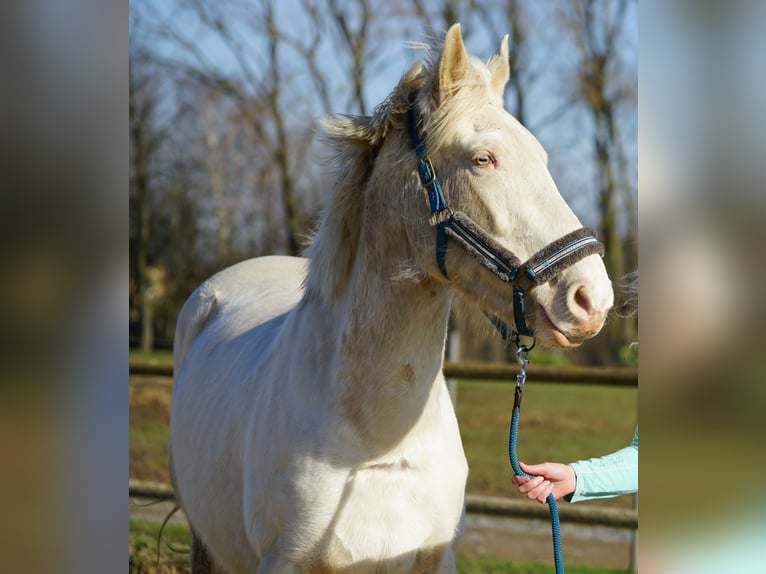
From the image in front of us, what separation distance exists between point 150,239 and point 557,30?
8677mm

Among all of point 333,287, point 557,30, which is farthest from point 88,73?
point 557,30

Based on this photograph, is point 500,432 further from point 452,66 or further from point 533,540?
point 452,66

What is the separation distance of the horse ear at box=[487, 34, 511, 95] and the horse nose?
2.26ft

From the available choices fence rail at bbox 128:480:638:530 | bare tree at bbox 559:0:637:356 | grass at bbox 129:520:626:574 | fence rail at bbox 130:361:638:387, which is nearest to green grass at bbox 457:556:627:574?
grass at bbox 129:520:626:574

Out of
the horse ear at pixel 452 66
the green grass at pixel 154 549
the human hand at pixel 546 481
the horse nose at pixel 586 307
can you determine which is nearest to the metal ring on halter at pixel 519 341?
the horse nose at pixel 586 307

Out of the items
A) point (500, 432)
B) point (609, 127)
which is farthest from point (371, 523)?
point (609, 127)

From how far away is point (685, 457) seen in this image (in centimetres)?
86

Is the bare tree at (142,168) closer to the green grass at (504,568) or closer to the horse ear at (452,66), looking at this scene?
the green grass at (504,568)

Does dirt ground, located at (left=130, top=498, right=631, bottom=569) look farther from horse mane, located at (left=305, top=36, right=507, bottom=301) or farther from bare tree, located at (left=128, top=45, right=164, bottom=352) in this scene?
bare tree, located at (left=128, top=45, right=164, bottom=352)

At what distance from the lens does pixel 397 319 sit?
2236mm

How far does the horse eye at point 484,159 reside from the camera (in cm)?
206

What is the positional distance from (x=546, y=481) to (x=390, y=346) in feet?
1.72

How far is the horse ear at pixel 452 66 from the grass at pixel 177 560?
11.5 feet

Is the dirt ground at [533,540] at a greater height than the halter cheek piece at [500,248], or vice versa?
the halter cheek piece at [500,248]
